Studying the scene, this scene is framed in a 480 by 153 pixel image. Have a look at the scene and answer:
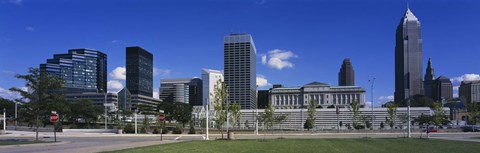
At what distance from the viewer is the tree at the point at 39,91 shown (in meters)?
37.9

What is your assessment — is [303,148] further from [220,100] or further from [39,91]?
[39,91]

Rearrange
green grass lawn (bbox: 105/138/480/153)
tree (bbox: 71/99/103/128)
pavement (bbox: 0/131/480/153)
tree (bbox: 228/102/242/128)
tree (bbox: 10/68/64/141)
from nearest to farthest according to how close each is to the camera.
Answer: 1. green grass lawn (bbox: 105/138/480/153)
2. pavement (bbox: 0/131/480/153)
3. tree (bbox: 10/68/64/141)
4. tree (bbox: 228/102/242/128)
5. tree (bbox: 71/99/103/128)

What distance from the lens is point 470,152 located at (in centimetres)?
2353

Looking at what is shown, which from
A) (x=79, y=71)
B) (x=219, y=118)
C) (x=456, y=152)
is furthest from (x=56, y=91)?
(x=79, y=71)

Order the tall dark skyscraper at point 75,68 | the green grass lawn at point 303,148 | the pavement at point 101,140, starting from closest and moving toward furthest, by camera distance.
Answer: the green grass lawn at point 303,148
the pavement at point 101,140
the tall dark skyscraper at point 75,68

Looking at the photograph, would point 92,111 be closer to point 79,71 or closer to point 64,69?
point 64,69

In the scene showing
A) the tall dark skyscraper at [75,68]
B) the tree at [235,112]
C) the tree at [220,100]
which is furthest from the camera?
the tall dark skyscraper at [75,68]

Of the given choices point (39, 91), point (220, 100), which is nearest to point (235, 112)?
point (220, 100)

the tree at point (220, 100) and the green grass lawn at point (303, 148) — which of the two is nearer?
the green grass lawn at point (303, 148)

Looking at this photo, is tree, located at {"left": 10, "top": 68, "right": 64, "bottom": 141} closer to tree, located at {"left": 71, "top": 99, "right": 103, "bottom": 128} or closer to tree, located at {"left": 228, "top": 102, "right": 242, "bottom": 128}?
tree, located at {"left": 228, "top": 102, "right": 242, "bottom": 128}

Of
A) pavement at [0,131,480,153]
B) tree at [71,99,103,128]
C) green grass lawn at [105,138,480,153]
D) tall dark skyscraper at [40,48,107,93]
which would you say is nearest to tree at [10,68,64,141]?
pavement at [0,131,480,153]

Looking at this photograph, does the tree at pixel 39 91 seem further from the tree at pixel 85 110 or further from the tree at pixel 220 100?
the tree at pixel 85 110

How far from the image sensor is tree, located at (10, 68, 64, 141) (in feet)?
124

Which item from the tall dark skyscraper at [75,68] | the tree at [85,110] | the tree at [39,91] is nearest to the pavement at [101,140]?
the tree at [39,91]
